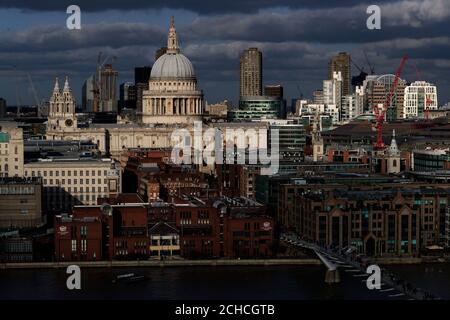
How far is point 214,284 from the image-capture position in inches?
1235

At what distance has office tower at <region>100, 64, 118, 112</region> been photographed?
130625 millimetres

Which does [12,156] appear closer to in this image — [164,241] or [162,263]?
[164,241]

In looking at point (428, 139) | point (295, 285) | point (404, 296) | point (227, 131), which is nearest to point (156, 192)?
point (295, 285)

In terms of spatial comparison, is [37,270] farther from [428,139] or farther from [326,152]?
[428,139]

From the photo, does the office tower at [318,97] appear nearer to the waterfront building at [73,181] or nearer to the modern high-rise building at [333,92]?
the modern high-rise building at [333,92]

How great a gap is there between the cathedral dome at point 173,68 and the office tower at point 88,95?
64.5 metres

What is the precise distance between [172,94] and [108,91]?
64714 millimetres

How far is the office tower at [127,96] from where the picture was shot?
133 metres
